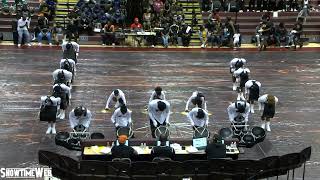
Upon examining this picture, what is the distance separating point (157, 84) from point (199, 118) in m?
9.76

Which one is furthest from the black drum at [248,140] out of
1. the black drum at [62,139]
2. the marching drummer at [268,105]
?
the black drum at [62,139]

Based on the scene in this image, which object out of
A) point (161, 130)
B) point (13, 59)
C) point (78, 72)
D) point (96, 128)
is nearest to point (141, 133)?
point (96, 128)

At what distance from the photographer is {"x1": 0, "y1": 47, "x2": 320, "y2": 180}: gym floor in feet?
64.6

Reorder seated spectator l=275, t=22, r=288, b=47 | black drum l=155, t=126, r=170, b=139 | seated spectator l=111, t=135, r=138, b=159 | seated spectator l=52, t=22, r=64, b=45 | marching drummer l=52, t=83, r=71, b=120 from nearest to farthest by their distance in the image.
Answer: seated spectator l=111, t=135, r=138, b=159 → black drum l=155, t=126, r=170, b=139 → marching drummer l=52, t=83, r=71, b=120 → seated spectator l=52, t=22, r=64, b=45 → seated spectator l=275, t=22, r=288, b=47

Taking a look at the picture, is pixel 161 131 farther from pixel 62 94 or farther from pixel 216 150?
pixel 62 94

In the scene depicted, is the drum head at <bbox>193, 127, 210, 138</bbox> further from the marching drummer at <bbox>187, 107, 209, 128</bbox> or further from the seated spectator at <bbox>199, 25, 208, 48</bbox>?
the seated spectator at <bbox>199, 25, 208, 48</bbox>

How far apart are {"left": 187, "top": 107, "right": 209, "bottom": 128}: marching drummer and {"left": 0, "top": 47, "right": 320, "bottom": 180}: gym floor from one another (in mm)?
1447

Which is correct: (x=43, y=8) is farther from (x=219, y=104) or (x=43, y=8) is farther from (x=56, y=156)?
(x=56, y=156)

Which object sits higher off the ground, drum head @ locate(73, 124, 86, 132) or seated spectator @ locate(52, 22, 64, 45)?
seated spectator @ locate(52, 22, 64, 45)

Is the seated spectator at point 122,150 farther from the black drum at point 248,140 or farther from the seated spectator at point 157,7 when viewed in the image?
the seated spectator at point 157,7

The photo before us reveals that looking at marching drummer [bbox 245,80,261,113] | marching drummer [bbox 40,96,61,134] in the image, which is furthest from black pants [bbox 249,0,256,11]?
marching drummer [bbox 40,96,61,134]

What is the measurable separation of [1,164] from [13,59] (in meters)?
16.1

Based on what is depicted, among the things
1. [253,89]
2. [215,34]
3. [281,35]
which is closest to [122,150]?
[253,89]

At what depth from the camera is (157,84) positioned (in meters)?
28.0
